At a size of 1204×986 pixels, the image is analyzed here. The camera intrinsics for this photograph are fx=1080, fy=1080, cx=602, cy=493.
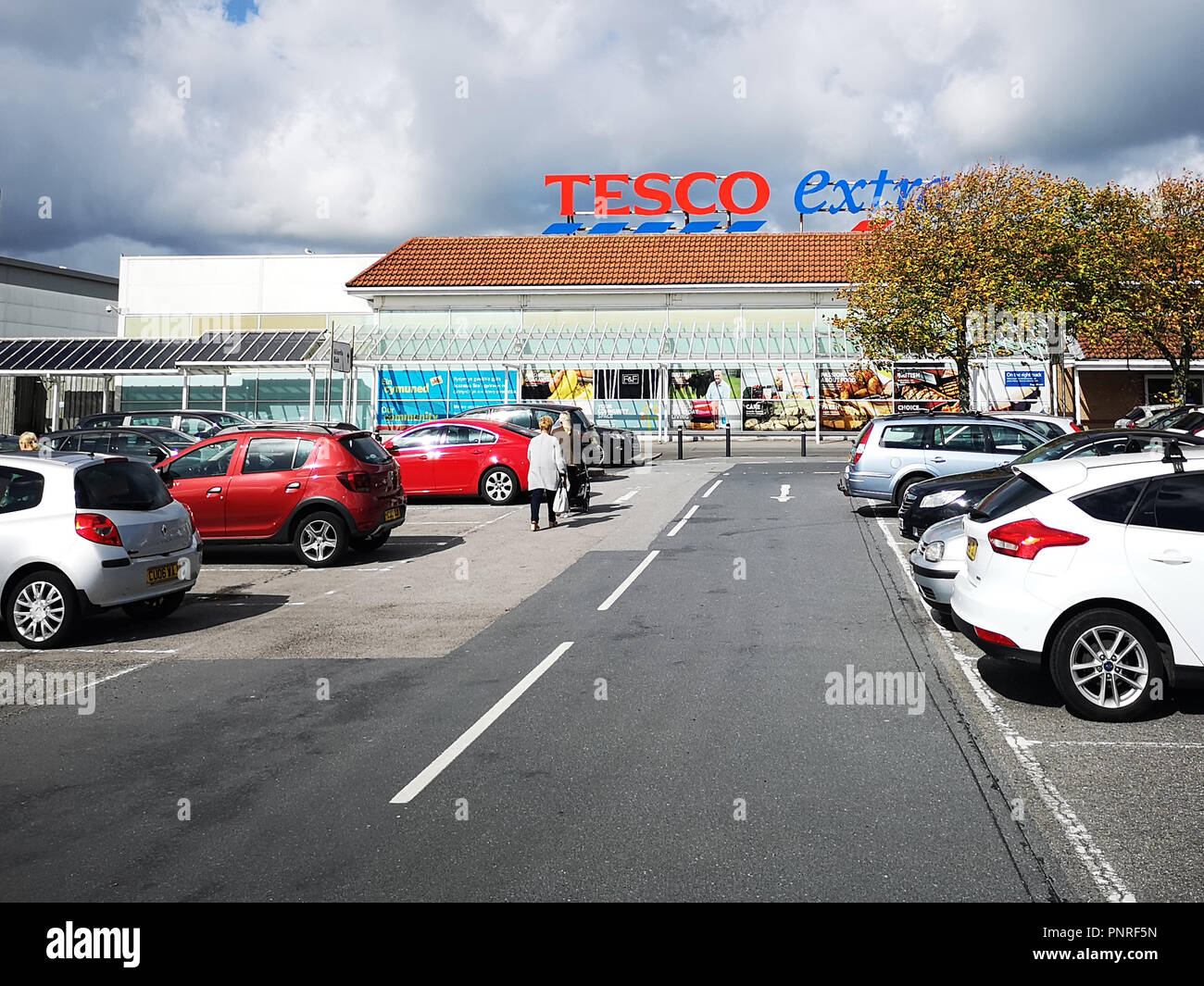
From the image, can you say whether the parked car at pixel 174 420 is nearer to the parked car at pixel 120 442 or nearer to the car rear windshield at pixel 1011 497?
the parked car at pixel 120 442

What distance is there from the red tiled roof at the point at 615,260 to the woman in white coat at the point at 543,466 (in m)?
27.3

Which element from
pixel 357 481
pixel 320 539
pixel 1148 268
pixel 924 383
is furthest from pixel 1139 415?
pixel 320 539

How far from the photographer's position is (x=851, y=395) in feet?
136

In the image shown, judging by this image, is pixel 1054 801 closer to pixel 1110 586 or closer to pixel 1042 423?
pixel 1110 586

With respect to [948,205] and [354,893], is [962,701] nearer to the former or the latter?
[354,893]

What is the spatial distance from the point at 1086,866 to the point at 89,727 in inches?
221

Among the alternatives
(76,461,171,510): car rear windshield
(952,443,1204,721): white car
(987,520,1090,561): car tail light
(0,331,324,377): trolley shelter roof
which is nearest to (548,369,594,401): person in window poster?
(0,331,324,377): trolley shelter roof

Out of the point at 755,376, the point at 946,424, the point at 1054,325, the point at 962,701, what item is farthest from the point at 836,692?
the point at 755,376

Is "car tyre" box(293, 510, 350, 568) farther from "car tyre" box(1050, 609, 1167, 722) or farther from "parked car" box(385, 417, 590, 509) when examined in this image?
"car tyre" box(1050, 609, 1167, 722)

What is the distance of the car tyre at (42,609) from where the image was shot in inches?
356

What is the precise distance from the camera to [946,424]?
54.4ft

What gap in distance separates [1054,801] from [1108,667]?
64.7 inches

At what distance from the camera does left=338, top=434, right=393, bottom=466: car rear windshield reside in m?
13.6

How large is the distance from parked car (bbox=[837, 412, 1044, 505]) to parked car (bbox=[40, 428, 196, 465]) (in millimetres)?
11439
